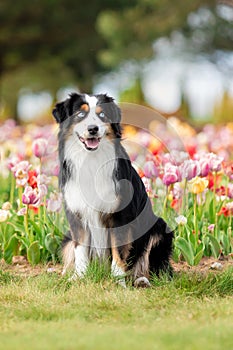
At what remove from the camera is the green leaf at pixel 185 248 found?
5871 millimetres

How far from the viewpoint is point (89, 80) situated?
2648 cm

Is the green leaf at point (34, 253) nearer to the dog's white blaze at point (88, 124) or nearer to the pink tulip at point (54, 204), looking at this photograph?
the pink tulip at point (54, 204)

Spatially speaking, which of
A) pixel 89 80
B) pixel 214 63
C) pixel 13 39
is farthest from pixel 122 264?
pixel 89 80

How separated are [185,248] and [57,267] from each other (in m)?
1.15

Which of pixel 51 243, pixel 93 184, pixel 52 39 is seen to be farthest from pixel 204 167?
pixel 52 39

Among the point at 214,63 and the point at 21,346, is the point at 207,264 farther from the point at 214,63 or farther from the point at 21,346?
the point at 214,63

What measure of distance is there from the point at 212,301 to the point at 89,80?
22.2 metres

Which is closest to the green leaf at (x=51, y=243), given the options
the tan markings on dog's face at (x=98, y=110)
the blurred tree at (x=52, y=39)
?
the tan markings on dog's face at (x=98, y=110)

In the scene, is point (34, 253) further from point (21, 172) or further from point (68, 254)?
point (21, 172)

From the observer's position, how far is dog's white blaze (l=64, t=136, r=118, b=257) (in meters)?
5.21

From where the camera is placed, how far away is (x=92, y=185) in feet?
17.3

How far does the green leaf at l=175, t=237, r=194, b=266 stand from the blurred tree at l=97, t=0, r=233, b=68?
13599 millimetres

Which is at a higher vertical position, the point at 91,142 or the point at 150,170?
the point at 91,142

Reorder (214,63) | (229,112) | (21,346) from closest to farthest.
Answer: (21,346)
(214,63)
(229,112)
